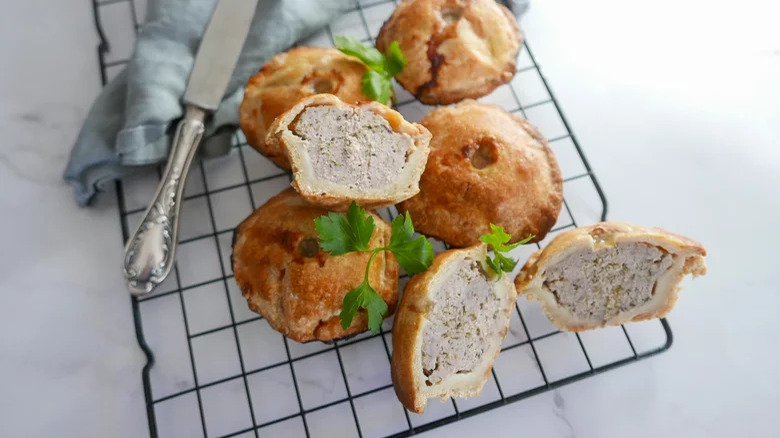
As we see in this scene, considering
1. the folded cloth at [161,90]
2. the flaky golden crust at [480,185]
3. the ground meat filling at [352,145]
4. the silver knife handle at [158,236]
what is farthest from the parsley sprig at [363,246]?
the folded cloth at [161,90]

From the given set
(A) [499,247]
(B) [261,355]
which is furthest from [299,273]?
(A) [499,247]

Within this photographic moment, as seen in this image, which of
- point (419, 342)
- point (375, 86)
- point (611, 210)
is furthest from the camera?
point (611, 210)

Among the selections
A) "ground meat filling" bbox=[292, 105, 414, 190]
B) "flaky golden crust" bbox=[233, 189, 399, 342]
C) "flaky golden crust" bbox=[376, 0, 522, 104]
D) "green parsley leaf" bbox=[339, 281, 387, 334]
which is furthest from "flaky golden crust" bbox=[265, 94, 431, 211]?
"flaky golden crust" bbox=[376, 0, 522, 104]

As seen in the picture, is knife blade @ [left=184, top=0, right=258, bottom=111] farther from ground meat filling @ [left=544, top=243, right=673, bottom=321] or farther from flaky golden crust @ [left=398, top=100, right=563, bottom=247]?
ground meat filling @ [left=544, top=243, right=673, bottom=321]

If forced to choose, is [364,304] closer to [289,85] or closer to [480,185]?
[480,185]

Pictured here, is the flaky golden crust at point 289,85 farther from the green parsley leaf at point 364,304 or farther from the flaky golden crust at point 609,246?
the flaky golden crust at point 609,246

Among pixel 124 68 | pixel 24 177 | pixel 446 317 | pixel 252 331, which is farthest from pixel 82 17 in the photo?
pixel 446 317
